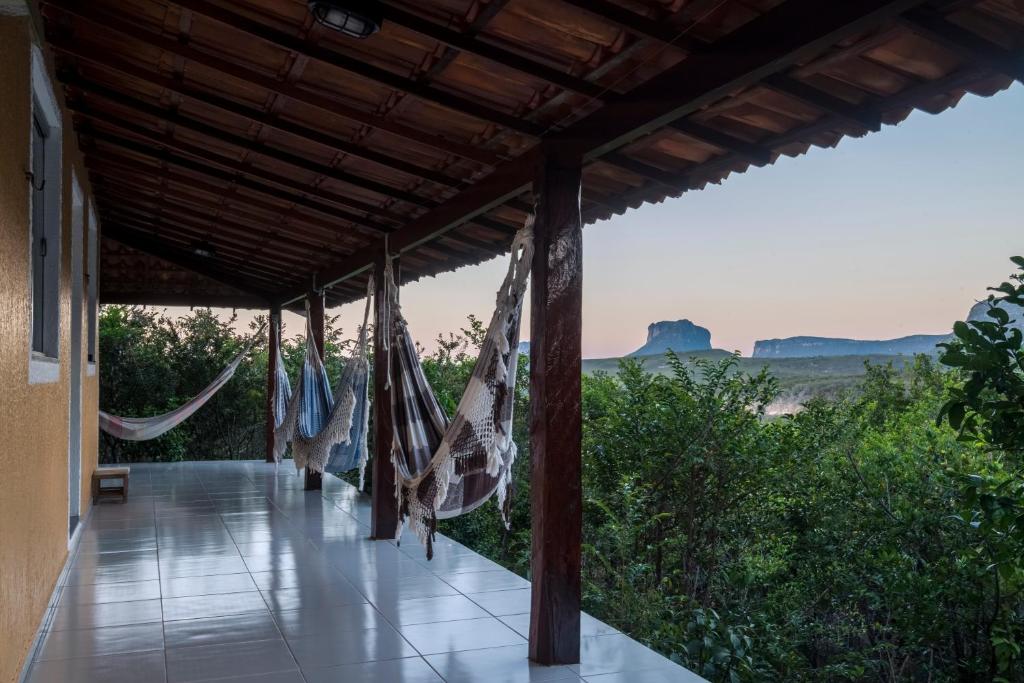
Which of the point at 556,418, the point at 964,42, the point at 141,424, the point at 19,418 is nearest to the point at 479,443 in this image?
the point at 556,418

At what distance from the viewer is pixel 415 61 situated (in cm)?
241

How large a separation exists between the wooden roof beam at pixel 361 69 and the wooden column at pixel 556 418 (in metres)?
0.16

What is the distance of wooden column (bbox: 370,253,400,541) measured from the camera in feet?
14.2

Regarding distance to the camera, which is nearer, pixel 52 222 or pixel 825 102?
pixel 825 102

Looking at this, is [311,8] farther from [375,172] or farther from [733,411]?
[733,411]

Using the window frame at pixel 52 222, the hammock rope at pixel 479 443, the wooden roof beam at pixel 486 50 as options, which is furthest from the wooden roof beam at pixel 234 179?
the wooden roof beam at pixel 486 50

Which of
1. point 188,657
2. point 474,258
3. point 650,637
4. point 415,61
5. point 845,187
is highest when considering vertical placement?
point 845,187

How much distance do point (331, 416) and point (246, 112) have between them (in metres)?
2.25

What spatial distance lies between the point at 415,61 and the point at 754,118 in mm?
931

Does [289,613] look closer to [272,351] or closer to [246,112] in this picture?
[246,112]

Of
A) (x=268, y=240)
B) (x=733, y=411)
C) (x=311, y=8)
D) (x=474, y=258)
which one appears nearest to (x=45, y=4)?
(x=311, y=8)

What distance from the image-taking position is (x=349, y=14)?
1.98m

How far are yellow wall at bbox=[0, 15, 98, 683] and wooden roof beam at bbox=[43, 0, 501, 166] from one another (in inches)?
10.2

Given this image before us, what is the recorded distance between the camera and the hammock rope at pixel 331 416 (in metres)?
4.93
